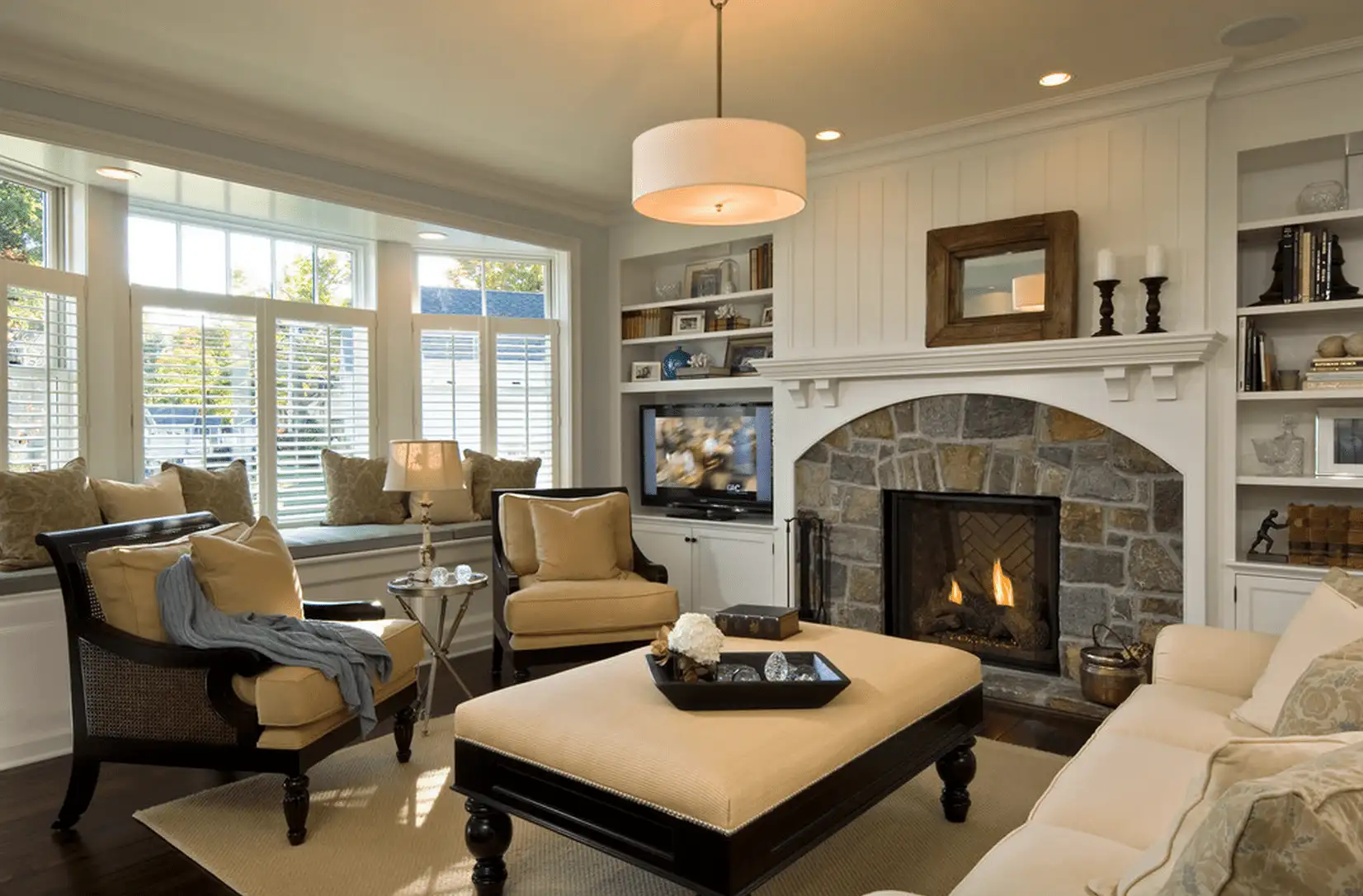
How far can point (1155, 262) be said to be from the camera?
141 inches

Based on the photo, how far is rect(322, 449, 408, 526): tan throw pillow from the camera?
4.88m

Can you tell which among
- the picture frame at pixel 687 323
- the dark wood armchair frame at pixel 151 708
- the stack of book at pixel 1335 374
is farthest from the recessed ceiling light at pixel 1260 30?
the dark wood armchair frame at pixel 151 708

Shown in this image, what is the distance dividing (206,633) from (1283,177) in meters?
4.52

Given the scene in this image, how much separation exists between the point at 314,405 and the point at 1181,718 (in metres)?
4.40

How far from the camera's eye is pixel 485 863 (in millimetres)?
2268

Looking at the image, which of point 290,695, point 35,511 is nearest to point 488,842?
point 290,695

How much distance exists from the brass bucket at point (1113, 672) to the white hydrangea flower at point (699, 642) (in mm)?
2111

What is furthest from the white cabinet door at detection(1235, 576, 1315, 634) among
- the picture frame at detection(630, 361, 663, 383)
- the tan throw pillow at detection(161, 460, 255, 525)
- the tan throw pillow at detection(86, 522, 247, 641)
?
the tan throw pillow at detection(161, 460, 255, 525)

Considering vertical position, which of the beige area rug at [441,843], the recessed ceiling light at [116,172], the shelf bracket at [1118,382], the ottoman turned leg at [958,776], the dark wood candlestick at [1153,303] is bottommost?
the beige area rug at [441,843]

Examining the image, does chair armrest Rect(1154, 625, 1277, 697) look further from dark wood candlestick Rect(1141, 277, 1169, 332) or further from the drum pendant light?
the drum pendant light

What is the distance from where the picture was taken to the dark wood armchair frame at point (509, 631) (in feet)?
13.0

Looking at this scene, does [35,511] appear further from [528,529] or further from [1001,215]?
[1001,215]

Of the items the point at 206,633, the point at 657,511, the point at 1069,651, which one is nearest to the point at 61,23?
the point at 206,633

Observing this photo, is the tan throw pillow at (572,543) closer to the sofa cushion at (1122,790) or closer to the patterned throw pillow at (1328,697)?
the sofa cushion at (1122,790)
